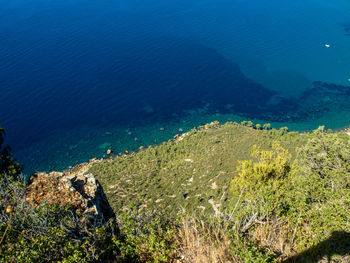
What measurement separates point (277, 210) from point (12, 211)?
518 inches

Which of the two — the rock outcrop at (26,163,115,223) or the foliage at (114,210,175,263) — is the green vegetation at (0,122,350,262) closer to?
the foliage at (114,210,175,263)

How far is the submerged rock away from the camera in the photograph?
13980mm

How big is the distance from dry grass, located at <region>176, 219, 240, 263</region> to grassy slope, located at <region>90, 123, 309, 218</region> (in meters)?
13.5

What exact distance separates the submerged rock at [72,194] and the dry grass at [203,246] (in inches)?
178

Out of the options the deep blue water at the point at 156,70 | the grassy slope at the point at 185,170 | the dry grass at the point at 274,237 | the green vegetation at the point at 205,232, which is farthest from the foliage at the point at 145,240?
the deep blue water at the point at 156,70

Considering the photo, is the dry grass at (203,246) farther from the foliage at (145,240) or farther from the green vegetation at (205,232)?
the foliage at (145,240)

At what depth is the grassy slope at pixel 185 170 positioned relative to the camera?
2951 cm

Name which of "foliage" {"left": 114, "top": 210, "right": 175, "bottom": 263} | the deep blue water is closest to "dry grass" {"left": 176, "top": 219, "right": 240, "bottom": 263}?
"foliage" {"left": 114, "top": 210, "right": 175, "bottom": 263}

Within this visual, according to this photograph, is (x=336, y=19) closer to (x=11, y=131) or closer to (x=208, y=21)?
(x=208, y=21)

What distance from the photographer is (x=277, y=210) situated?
13312 millimetres

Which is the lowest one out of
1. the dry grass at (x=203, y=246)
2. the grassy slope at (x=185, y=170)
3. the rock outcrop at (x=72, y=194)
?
the grassy slope at (x=185, y=170)

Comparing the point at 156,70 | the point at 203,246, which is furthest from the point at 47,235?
the point at 156,70

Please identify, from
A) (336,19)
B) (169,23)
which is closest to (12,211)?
(169,23)

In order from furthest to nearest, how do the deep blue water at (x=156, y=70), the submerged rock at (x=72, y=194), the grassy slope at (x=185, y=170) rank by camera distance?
the deep blue water at (x=156, y=70) < the grassy slope at (x=185, y=170) < the submerged rock at (x=72, y=194)
